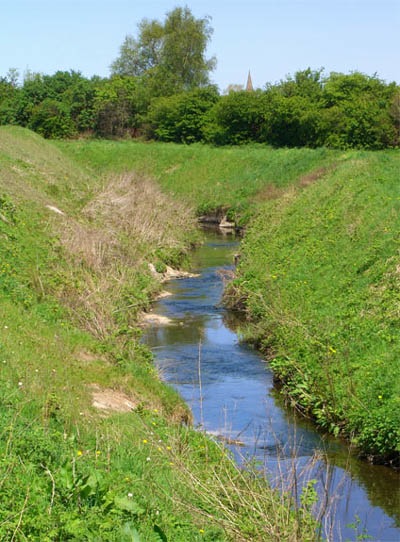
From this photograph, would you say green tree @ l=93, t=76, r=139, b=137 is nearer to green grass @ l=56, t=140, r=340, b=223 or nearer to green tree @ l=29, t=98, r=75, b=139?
green tree @ l=29, t=98, r=75, b=139

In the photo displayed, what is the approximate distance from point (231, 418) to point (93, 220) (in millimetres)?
14350

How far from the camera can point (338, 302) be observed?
58.4 feet

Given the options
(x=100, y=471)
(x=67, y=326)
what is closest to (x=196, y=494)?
(x=100, y=471)

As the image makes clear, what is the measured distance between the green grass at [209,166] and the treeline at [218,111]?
2314 mm

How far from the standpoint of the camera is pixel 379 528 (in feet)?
33.5

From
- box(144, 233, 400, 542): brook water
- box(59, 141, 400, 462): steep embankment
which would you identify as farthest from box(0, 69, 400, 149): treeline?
box(144, 233, 400, 542): brook water

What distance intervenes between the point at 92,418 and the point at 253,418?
3.90 m

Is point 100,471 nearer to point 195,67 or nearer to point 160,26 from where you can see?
point 195,67

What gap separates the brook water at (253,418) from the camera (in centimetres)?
952

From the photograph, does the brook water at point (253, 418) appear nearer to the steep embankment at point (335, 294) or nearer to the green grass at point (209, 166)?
the steep embankment at point (335, 294)

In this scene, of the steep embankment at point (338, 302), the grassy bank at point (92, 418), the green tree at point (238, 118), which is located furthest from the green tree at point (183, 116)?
the grassy bank at point (92, 418)

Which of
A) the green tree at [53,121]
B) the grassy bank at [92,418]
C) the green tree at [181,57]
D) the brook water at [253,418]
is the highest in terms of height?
the green tree at [181,57]

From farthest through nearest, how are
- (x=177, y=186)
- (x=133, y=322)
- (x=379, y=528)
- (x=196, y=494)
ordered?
(x=177, y=186) → (x=133, y=322) → (x=379, y=528) → (x=196, y=494)

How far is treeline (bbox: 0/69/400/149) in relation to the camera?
52.4m
